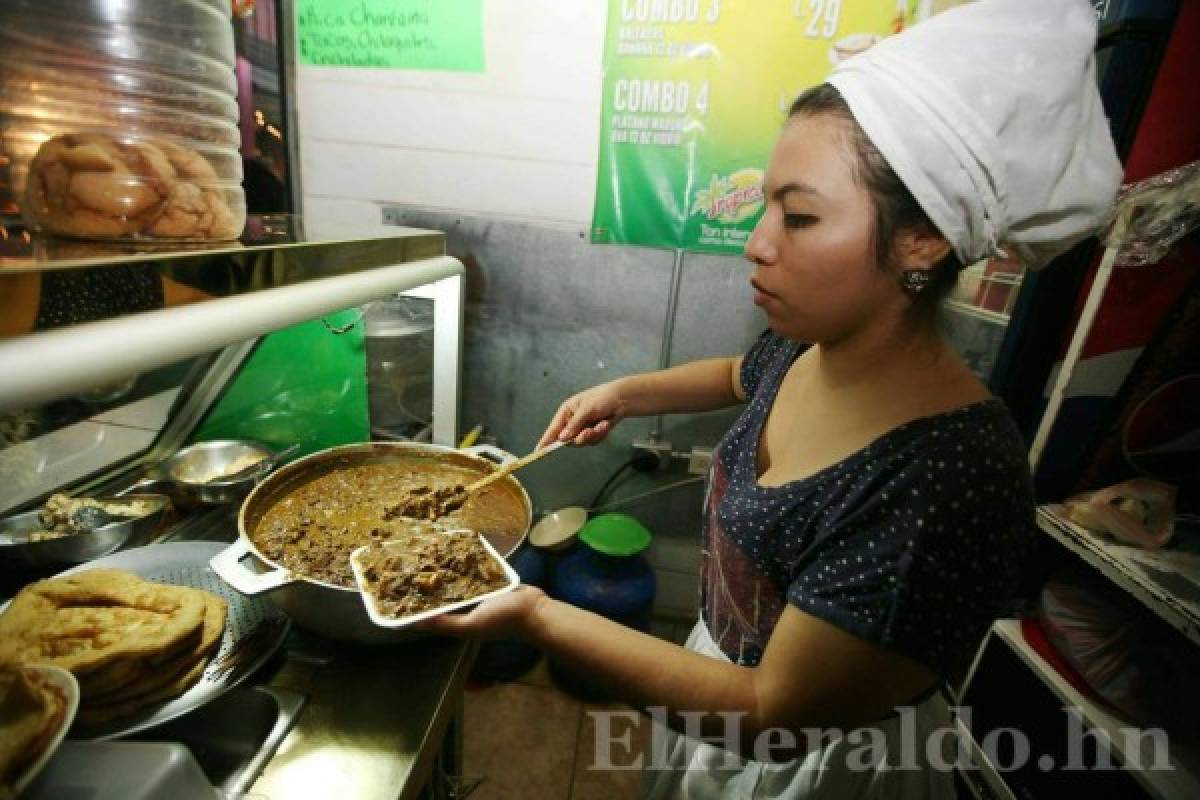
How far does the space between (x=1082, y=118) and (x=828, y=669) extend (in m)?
1.12

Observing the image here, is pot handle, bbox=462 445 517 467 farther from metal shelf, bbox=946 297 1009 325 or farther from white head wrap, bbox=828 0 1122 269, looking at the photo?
metal shelf, bbox=946 297 1009 325

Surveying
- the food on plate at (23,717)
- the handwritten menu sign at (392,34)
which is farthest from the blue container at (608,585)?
the handwritten menu sign at (392,34)

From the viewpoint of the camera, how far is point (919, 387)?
1.14m

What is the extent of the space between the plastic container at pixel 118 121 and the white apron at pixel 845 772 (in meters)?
1.65

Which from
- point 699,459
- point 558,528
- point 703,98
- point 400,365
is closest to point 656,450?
point 699,459

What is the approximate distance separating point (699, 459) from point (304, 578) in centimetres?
237

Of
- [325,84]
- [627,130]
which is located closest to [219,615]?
[627,130]

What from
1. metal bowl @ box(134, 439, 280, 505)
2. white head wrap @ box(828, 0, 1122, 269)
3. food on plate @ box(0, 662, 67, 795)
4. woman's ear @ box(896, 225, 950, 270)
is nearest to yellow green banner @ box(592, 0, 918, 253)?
white head wrap @ box(828, 0, 1122, 269)

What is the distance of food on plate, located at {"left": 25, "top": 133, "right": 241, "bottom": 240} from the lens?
0.86 metres

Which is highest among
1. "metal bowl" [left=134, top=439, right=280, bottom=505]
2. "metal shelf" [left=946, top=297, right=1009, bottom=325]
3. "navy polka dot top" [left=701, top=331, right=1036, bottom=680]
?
"metal shelf" [left=946, top=297, right=1009, bottom=325]

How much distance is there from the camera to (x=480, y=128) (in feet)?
9.00

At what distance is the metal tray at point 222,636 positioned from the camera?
0.96m

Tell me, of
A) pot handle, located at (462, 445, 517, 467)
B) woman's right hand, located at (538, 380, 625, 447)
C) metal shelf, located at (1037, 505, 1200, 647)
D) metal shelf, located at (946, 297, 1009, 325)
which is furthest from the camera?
metal shelf, located at (946, 297, 1009, 325)

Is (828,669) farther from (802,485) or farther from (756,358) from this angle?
(756,358)
